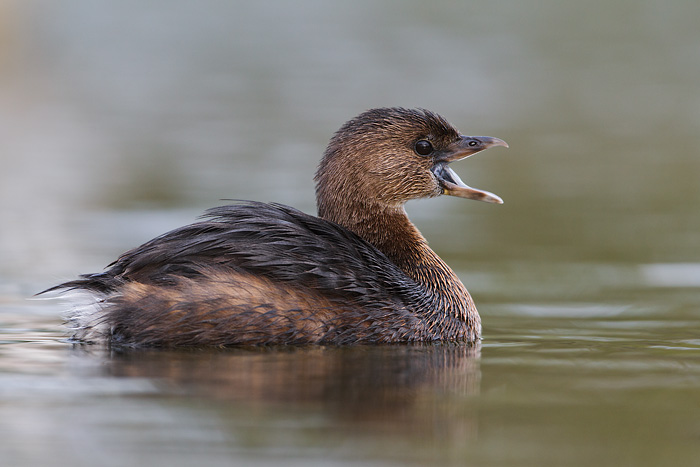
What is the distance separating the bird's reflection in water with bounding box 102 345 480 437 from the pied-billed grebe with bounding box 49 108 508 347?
0.13 m

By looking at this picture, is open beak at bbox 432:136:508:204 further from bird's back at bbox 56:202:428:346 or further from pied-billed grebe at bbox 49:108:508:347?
bird's back at bbox 56:202:428:346

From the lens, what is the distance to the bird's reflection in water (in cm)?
498

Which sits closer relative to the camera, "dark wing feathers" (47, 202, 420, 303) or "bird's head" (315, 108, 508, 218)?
"dark wing feathers" (47, 202, 420, 303)

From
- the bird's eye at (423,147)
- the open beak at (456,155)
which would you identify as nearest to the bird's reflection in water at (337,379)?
the open beak at (456,155)

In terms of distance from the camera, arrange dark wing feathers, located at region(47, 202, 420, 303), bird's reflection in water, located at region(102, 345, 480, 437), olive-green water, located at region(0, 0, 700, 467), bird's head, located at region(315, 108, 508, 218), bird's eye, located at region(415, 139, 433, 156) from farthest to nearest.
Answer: bird's eye, located at region(415, 139, 433, 156), bird's head, located at region(315, 108, 508, 218), dark wing feathers, located at region(47, 202, 420, 303), bird's reflection in water, located at region(102, 345, 480, 437), olive-green water, located at region(0, 0, 700, 467)

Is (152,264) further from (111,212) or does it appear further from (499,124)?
(499,124)

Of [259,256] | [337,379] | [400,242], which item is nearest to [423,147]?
[400,242]

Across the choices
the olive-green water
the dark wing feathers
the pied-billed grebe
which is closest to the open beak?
the pied-billed grebe

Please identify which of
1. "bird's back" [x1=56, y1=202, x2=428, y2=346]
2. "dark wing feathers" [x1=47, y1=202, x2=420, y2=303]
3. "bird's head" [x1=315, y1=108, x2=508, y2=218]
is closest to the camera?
"bird's back" [x1=56, y1=202, x2=428, y2=346]

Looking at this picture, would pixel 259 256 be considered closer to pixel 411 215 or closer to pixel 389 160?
pixel 389 160

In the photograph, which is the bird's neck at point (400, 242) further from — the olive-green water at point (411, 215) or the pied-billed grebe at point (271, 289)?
the olive-green water at point (411, 215)

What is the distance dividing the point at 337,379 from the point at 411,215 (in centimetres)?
584

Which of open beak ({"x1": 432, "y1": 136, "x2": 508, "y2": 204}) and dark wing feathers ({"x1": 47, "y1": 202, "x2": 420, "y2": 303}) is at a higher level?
open beak ({"x1": 432, "y1": 136, "x2": 508, "y2": 204})

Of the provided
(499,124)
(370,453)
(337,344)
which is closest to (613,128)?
(499,124)
